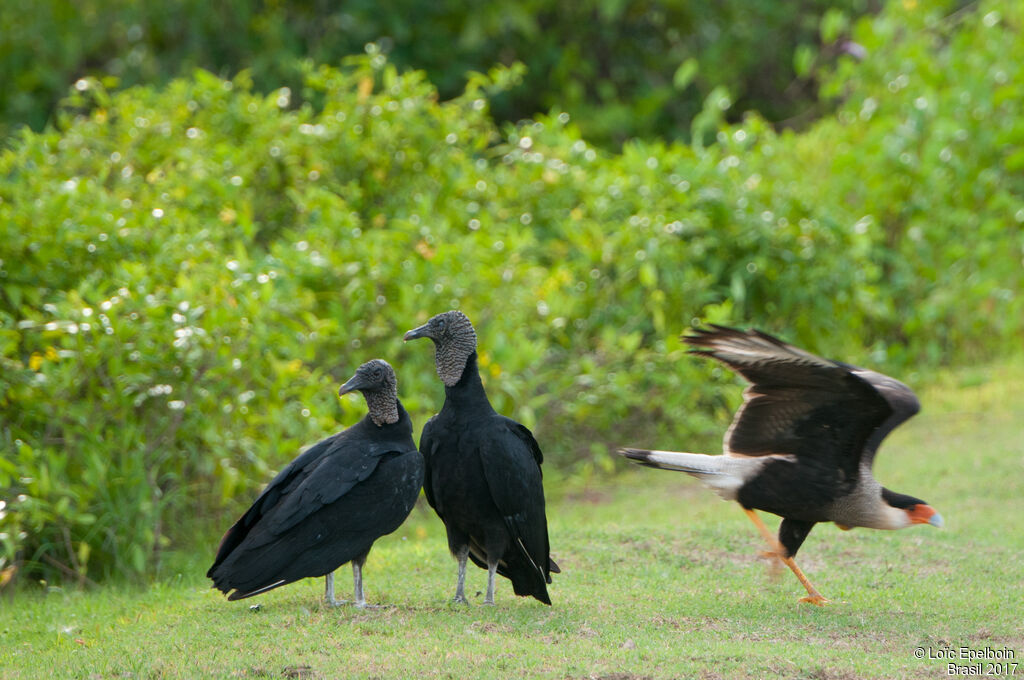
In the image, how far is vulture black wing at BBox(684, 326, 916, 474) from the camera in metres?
5.04

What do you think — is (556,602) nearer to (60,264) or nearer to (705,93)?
(60,264)

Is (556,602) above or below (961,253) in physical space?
below

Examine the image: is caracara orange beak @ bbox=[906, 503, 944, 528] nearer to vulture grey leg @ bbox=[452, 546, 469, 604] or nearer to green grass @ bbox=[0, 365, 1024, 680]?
green grass @ bbox=[0, 365, 1024, 680]

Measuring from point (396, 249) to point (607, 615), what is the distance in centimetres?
339

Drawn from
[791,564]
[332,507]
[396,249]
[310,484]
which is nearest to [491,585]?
[332,507]

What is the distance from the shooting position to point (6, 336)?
614 cm

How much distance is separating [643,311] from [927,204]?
3652mm

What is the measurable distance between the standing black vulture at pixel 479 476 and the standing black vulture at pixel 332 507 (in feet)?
0.56

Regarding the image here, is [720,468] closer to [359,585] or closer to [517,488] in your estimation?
[517,488]

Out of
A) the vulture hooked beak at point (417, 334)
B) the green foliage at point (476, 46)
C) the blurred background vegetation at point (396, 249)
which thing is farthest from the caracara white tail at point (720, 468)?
the green foliage at point (476, 46)

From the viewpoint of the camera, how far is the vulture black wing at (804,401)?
5043mm

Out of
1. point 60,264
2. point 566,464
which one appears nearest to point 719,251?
point 566,464

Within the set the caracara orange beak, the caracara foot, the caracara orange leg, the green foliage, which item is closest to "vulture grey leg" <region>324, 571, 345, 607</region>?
the caracara orange leg

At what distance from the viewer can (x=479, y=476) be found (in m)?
5.13
